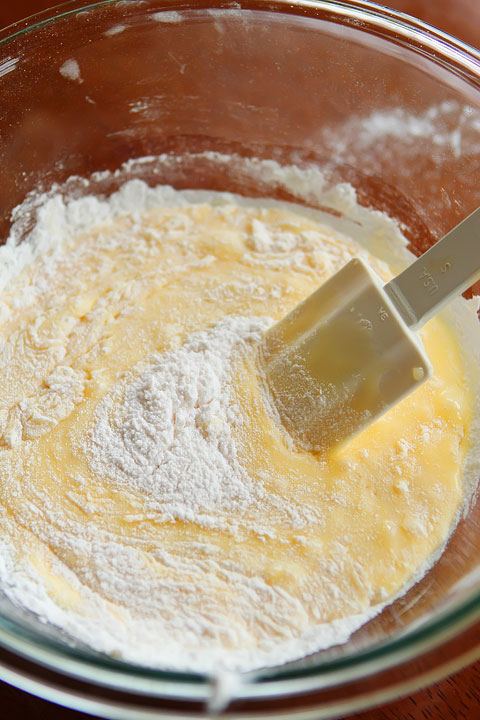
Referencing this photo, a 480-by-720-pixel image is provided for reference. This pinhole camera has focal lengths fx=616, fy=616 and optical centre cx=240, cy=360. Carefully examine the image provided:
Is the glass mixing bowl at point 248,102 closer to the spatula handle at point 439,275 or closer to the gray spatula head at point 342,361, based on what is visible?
the gray spatula head at point 342,361

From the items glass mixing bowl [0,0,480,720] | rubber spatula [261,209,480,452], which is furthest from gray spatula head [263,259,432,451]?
glass mixing bowl [0,0,480,720]

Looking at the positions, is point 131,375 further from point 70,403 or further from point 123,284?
point 123,284

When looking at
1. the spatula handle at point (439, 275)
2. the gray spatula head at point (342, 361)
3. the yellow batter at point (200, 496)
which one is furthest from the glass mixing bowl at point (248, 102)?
the spatula handle at point (439, 275)

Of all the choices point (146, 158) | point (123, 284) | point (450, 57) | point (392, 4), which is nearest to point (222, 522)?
point (123, 284)

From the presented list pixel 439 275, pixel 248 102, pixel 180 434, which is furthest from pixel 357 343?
pixel 248 102

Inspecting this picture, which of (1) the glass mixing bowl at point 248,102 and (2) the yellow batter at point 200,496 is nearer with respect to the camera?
(2) the yellow batter at point 200,496

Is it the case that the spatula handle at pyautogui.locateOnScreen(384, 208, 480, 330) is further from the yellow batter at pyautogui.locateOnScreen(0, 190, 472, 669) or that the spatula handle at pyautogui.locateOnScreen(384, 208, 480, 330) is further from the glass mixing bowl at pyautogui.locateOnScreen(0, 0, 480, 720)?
the glass mixing bowl at pyautogui.locateOnScreen(0, 0, 480, 720)
